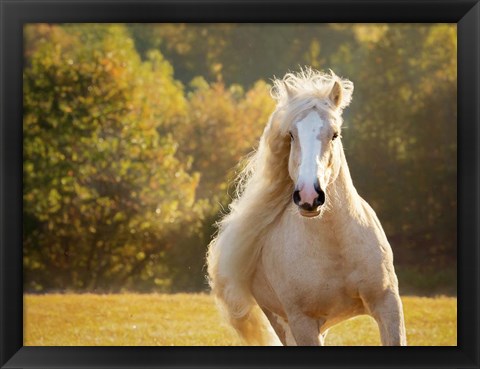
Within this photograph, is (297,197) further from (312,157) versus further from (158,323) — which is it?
(158,323)

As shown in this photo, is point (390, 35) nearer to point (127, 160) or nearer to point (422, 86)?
point (422, 86)

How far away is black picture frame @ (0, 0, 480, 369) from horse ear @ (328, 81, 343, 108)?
0.44 metres

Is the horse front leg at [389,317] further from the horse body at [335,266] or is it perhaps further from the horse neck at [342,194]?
the horse neck at [342,194]

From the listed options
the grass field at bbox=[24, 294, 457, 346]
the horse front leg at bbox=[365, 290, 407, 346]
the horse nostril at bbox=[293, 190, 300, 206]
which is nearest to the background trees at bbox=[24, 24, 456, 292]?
the grass field at bbox=[24, 294, 457, 346]

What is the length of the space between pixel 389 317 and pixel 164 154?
38.3ft

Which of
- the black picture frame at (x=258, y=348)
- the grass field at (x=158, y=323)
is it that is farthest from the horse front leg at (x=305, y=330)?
the grass field at (x=158, y=323)

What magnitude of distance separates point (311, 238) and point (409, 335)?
343cm

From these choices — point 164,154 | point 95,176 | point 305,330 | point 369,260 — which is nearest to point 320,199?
point 369,260

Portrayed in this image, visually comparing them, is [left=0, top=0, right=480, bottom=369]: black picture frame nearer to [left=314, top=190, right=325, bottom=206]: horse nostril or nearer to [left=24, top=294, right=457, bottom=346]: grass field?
[left=314, top=190, right=325, bottom=206]: horse nostril

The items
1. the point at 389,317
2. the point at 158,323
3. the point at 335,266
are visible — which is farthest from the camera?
the point at 158,323

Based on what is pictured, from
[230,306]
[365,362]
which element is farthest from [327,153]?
[230,306]

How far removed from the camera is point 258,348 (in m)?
4.87

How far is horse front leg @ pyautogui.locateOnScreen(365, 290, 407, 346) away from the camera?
4.98 metres

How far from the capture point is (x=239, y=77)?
22234 millimetres
